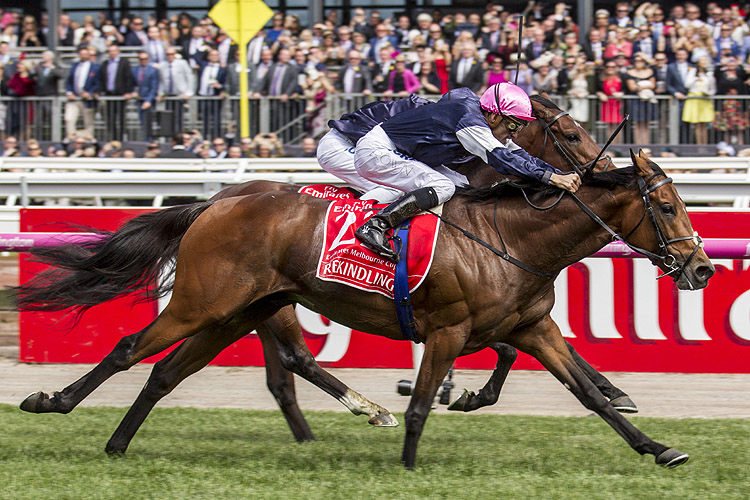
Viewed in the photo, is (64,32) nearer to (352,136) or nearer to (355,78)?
(355,78)

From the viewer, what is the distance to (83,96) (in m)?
12.7

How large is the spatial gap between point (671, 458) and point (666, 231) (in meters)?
1.11

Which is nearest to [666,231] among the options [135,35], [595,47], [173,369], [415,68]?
[173,369]

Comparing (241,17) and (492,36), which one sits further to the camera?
(492,36)

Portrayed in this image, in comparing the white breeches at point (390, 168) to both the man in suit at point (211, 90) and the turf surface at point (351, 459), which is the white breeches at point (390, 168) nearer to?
the turf surface at point (351, 459)

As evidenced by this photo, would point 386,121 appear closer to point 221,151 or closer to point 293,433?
point 293,433

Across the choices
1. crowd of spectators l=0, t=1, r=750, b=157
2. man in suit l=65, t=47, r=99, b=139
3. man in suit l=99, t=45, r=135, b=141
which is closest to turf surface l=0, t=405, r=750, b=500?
crowd of spectators l=0, t=1, r=750, b=157

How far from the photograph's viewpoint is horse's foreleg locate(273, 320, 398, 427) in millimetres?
5490

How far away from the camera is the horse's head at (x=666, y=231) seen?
15.9 feet

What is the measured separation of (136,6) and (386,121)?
11842 millimetres

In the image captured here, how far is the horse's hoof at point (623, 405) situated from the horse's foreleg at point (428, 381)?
1.16 metres

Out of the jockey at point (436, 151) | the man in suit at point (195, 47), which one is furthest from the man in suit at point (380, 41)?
the jockey at point (436, 151)

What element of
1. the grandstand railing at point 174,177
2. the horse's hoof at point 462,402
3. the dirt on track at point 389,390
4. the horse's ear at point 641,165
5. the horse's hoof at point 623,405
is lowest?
the dirt on track at point 389,390

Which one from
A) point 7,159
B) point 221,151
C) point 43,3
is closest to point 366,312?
point 221,151
